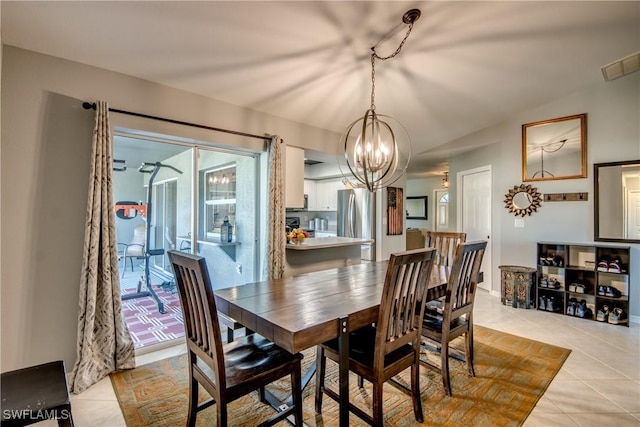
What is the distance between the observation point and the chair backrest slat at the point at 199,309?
4.64 ft

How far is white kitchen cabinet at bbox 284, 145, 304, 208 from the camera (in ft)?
12.1

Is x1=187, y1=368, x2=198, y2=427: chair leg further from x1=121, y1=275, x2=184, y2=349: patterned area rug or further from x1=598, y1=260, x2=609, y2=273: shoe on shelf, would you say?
x1=598, y1=260, x2=609, y2=273: shoe on shelf

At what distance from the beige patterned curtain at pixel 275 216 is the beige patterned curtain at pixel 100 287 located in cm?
145

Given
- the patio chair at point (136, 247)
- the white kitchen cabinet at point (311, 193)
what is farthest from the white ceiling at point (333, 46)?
the white kitchen cabinet at point (311, 193)

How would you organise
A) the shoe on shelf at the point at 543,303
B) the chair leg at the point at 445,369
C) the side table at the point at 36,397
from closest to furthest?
1. the side table at the point at 36,397
2. the chair leg at the point at 445,369
3. the shoe on shelf at the point at 543,303

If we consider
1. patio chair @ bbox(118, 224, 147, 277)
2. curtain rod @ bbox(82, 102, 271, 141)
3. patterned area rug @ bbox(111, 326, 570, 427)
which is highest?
curtain rod @ bbox(82, 102, 271, 141)

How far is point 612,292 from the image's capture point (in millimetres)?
3592

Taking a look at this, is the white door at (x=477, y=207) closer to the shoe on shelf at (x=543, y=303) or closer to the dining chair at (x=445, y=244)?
the shoe on shelf at (x=543, y=303)

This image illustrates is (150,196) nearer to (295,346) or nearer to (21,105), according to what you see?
(21,105)

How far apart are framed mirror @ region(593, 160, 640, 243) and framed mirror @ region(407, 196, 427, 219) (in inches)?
227

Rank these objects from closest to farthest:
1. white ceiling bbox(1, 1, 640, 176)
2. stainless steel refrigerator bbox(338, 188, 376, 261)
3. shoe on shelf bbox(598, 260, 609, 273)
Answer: white ceiling bbox(1, 1, 640, 176) < shoe on shelf bbox(598, 260, 609, 273) < stainless steel refrigerator bbox(338, 188, 376, 261)

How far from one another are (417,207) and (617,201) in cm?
621

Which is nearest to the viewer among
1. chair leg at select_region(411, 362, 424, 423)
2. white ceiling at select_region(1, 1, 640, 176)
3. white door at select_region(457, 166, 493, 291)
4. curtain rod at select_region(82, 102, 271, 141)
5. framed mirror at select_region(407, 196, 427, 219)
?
chair leg at select_region(411, 362, 424, 423)

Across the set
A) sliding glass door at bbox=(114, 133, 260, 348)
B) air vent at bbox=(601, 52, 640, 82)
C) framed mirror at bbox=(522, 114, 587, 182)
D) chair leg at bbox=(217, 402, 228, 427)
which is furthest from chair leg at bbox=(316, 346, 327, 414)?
air vent at bbox=(601, 52, 640, 82)
